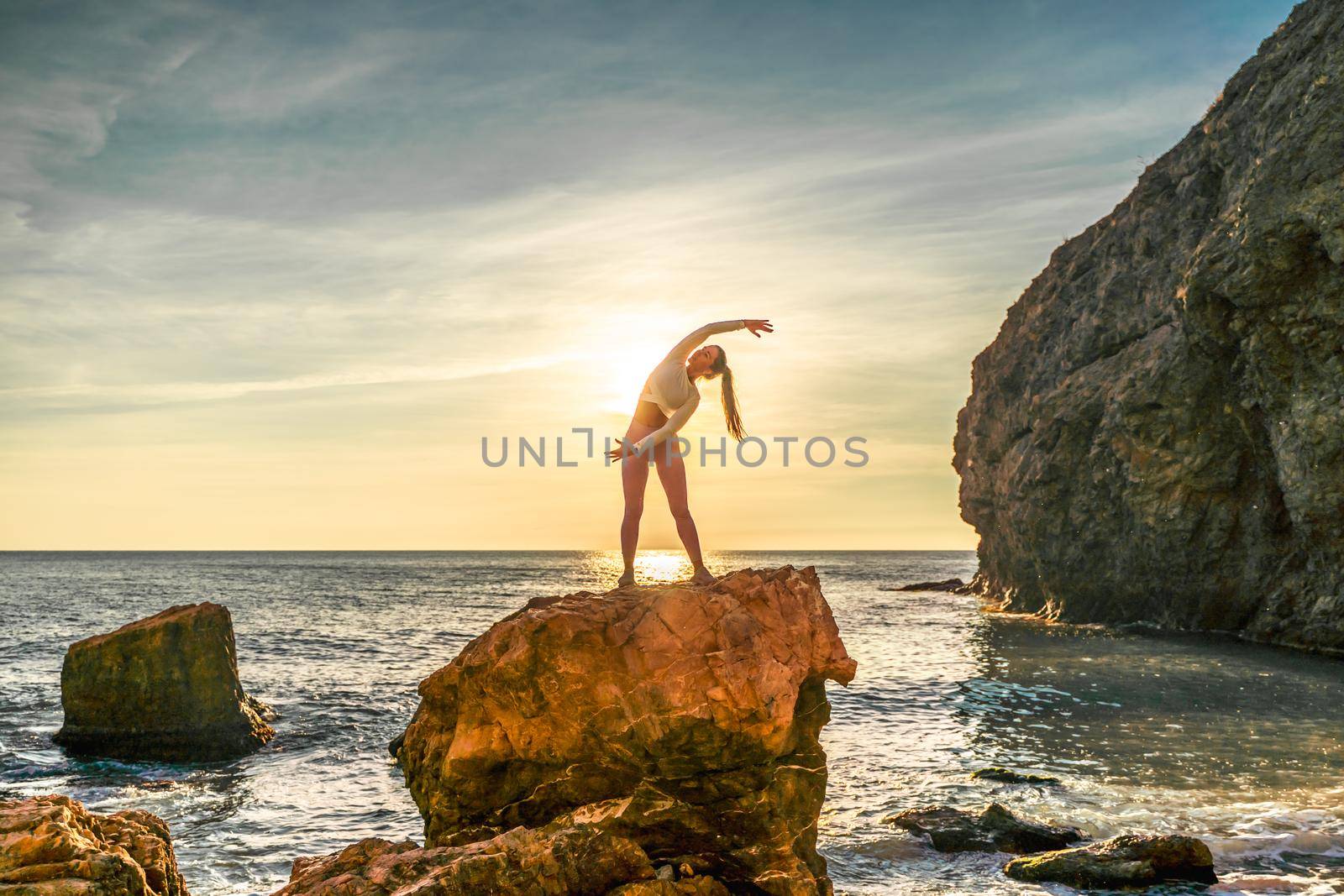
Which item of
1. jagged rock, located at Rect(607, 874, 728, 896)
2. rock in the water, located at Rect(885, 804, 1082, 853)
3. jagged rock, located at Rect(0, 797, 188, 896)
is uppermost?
jagged rock, located at Rect(0, 797, 188, 896)

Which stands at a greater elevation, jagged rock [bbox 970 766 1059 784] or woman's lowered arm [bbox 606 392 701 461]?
woman's lowered arm [bbox 606 392 701 461]

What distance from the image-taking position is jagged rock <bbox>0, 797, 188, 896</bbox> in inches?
211

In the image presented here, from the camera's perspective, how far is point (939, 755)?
16125 millimetres

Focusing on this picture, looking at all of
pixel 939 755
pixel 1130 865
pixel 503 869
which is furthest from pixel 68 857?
pixel 939 755

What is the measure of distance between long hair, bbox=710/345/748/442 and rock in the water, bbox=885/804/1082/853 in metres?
5.92

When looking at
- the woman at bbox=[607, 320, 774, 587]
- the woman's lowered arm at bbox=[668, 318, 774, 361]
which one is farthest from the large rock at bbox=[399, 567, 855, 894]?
the woman's lowered arm at bbox=[668, 318, 774, 361]

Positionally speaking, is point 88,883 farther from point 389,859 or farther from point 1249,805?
point 1249,805

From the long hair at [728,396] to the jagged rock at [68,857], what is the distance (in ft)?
18.4

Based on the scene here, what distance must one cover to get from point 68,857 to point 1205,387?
35233 millimetres

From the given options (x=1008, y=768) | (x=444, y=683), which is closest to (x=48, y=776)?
(x=444, y=683)

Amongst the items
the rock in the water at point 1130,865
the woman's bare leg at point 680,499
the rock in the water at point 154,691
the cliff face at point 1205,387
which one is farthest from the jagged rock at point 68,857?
the cliff face at point 1205,387

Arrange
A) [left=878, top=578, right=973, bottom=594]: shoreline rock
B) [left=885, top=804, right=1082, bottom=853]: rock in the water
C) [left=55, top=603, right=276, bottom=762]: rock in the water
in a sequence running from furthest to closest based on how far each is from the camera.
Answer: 1. [left=878, top=578, right=973, bottom=594]: shoreline rock
2. [left=55, top=603, right=276, bottom=762]: rock in the water
3. [left=885, top=804, right=1082, bottom=853]: rock in the water

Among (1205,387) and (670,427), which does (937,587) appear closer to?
(1205,387)

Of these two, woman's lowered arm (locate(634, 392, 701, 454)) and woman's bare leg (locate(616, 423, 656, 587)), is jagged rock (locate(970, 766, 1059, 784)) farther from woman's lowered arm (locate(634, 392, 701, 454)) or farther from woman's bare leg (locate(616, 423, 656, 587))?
woman's lowered arm (locate(634, 392, 701, 454))
